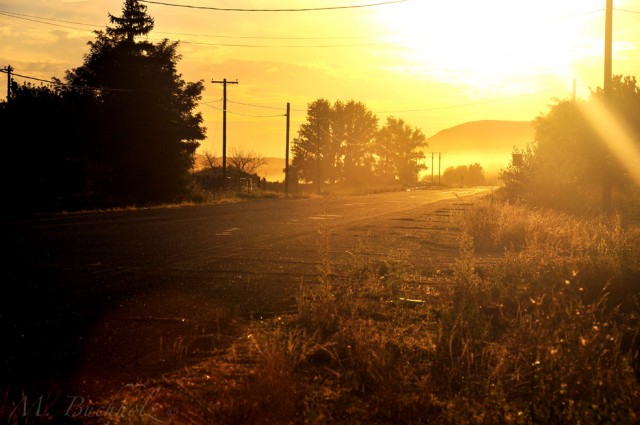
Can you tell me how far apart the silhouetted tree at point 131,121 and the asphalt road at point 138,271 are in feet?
57.7

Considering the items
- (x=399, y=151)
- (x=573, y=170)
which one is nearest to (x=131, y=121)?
(x=573, y=170)

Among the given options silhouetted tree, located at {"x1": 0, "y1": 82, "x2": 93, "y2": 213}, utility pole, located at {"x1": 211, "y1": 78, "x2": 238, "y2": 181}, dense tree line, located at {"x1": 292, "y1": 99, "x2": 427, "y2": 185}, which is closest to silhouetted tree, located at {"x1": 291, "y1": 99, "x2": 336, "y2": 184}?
dense tree line, located at {"x1": 292, "y1": 99, "x2": 427, "y2": 185}

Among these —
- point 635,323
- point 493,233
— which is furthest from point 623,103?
point 635,323

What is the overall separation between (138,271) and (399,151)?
11756cm

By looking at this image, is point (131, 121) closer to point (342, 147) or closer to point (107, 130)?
point (107, 130)

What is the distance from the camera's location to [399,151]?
418 feet

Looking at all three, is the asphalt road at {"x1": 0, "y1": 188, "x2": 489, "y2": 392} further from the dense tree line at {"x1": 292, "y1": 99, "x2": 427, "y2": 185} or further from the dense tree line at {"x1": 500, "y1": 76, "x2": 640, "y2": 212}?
the dense tree line at {"x1": 292, "y1": 99, "x2": 427, "y2": 185}

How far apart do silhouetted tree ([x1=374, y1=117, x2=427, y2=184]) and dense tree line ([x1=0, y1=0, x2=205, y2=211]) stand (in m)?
77.7

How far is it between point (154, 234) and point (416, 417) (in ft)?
47.5

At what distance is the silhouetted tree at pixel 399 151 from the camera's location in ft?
403

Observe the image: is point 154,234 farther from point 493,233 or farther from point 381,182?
point 381,182

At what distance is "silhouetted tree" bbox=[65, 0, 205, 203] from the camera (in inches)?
1602

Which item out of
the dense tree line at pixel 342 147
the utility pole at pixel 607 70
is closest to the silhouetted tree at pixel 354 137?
the dense tree line at pixel 342 147
